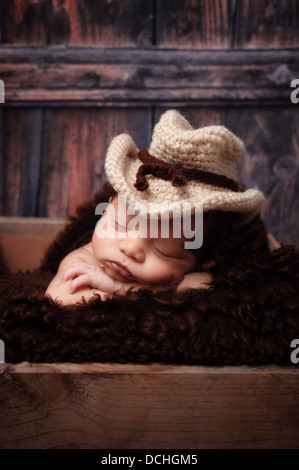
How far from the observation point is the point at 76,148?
4.78ft

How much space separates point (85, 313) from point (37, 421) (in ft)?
0.60

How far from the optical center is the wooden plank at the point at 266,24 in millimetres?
1364

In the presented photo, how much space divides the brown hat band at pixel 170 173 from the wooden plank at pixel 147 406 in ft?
1.08

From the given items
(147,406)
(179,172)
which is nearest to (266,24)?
(179,172)

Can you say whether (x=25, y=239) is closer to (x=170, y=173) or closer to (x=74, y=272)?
(x=74, y=272)

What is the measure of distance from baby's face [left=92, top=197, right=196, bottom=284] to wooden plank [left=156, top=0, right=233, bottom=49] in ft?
2.45

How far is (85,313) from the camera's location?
0.75 meters

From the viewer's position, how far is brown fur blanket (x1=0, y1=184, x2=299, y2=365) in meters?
0.71

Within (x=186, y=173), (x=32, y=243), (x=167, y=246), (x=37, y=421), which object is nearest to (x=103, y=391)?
(x=37, y=421)

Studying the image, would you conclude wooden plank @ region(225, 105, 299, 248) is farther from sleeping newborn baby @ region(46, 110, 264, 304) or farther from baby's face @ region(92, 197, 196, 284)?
baby's face @ region(92, 197, 196, 284)

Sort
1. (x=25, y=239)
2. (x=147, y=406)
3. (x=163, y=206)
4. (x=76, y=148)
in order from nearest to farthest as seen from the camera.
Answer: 1. (x=147, y=406)
2. (x=163, y=206)
3. (x=25, y=239)
4. (x=76, y=148)

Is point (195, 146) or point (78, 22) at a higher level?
point (78, 22)

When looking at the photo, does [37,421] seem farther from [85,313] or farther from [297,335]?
[297,335]

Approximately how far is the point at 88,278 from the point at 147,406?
0.28 meters
